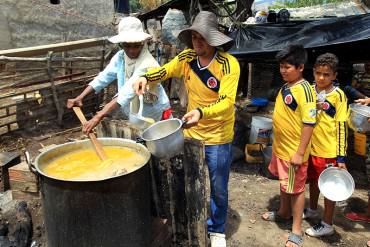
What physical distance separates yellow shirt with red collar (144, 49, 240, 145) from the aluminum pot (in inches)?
13.2

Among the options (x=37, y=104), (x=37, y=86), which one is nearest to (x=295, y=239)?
(x=37, y=104)

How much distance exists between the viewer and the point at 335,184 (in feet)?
11.8

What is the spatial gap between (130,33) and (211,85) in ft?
2.85

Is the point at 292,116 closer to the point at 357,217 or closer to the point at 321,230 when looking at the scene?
the point at 321,230

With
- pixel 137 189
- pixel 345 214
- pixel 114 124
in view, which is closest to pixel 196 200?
pixel 137 189

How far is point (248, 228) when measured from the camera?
3961 millimetres

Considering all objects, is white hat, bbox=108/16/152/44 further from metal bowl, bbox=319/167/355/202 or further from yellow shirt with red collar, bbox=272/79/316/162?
metal bowl, bbox=319/167/355/202

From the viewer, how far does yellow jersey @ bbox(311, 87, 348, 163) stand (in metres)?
3.47

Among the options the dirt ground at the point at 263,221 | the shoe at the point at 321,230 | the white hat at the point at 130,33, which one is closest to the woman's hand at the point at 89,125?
the white hat at the point at 130,33

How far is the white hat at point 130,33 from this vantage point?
307cm

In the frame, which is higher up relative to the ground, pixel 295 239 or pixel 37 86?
pixel 37 86

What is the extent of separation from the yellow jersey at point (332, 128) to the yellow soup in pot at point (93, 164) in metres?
1.86

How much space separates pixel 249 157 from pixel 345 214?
1.77m

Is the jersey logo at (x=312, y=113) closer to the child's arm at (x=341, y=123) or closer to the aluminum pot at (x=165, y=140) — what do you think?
the child's arm at (x=341, y=123)
